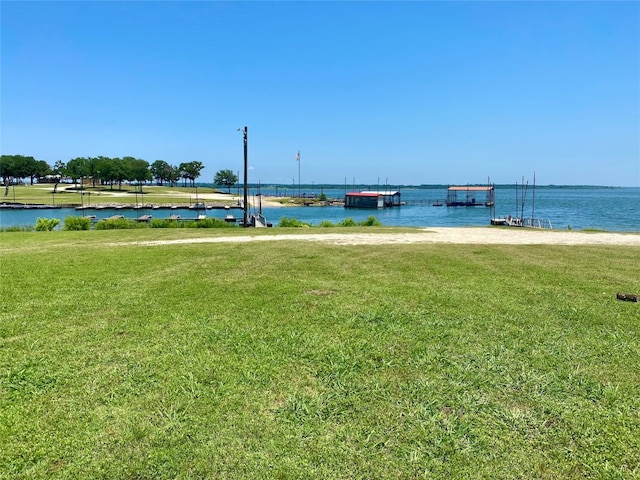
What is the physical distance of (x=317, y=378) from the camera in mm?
3566

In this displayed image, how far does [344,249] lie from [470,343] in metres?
6.73

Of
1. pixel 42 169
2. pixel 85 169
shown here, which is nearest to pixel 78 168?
pixel 85 169

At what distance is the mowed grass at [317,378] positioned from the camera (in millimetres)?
2557

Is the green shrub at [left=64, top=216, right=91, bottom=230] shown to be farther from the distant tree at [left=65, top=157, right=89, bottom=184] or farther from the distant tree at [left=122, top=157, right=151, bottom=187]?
the distant tree at [left=65, top=157, right=89, bottom=184]

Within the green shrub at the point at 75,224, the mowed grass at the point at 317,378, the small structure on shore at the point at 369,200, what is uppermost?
the small structure on shore at the point at 369,200

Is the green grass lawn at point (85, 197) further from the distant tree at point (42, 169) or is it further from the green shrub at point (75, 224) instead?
the green shrub at point (75, 224)

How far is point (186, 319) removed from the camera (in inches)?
197

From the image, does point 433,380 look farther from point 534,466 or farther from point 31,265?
point 31,265

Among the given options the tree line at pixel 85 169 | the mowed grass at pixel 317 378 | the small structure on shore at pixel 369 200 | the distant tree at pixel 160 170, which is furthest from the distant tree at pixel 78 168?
the mowed grass at pixel 317 378

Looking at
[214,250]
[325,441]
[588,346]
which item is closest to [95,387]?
[325,441]

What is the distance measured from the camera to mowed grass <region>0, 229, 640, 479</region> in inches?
101

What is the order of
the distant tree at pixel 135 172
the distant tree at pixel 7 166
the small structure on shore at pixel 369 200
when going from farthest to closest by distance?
1. the distant tree at pixel 135 172
2. the distant tree at pixel 7 166
3. the small structure on shore at pixel 369 200

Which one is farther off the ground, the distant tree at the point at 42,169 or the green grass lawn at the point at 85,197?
the distant tree at the point at 42,169

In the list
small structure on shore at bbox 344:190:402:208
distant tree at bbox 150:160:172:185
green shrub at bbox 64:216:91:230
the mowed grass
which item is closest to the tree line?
distant tree at bbox 150:160:172:185
